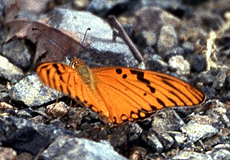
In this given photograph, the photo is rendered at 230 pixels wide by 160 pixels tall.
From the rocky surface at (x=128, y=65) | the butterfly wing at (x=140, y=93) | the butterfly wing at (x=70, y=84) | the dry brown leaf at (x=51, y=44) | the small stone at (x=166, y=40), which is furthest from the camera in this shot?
the small stone at (x=166, y=40)

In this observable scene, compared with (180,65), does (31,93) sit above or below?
below

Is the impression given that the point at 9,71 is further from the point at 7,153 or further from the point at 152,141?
the point at 152,141

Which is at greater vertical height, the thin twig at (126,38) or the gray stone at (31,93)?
the thin twig at (126,38)

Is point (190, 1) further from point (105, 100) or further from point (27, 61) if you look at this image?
point (105, 100)

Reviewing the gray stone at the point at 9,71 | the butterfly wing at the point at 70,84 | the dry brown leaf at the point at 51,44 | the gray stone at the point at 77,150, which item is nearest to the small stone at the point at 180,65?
the dry brown leaf at the point at 51,44

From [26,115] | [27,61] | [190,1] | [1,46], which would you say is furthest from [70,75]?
[190,1]

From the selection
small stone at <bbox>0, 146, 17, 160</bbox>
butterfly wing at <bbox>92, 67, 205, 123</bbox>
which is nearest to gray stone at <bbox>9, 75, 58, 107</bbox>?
butterfly wing at <bbox>92, 67, 205, 123</bbox>

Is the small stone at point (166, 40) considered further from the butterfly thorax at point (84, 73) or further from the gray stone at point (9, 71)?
the gray stone at point (9, 71)

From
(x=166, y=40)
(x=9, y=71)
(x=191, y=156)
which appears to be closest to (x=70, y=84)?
(x=191, y=156)
